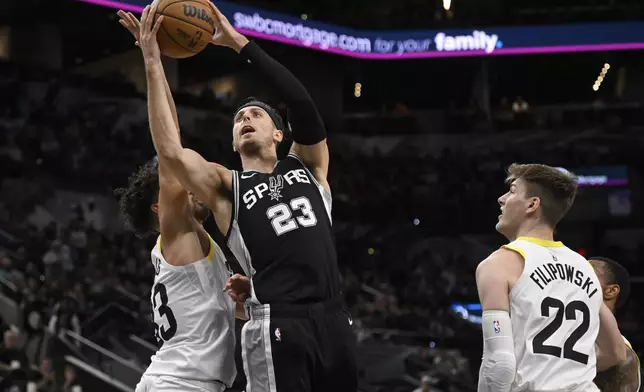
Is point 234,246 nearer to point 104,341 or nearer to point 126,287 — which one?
point 104,341

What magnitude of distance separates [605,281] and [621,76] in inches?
843

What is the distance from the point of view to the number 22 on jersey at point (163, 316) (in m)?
4.25

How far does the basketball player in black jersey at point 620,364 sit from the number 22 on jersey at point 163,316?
2097 mm

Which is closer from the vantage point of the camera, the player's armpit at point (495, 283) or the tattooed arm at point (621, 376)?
the player's armpit at point (495, 283)

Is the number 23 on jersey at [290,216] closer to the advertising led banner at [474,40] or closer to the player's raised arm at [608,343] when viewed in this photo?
the player's raised arm at [608,343]

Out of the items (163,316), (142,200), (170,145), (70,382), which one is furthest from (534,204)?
(70,382)

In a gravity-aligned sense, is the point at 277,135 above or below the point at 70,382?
above

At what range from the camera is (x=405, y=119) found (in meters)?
23.7

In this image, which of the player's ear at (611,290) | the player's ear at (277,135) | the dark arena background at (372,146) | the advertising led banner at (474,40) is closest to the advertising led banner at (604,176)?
the dark arena background at (372,146)

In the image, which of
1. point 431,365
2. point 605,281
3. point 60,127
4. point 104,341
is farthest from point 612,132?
point 605,281

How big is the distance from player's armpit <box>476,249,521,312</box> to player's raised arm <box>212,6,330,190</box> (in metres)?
1.00

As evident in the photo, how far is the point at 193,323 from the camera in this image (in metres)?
4.23

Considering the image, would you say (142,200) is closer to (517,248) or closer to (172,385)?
(172,385)

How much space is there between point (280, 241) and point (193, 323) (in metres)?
0.59
